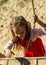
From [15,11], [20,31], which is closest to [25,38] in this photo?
[20,31]

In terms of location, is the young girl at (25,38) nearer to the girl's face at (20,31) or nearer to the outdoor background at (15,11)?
the girl's face at (20,31)

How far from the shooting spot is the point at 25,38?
13.4 feet

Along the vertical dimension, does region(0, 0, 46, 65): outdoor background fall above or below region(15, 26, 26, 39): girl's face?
below

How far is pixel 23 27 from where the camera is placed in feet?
13.1

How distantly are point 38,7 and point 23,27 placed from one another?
2245mm

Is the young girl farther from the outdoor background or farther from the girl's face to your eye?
the outdoor background

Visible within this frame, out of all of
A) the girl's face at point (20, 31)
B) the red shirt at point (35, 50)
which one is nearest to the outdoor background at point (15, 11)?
the red shirt at point (35, 50)

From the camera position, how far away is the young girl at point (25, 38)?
3977 mm

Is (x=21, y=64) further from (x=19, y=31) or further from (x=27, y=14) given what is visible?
(x=27, y=14)

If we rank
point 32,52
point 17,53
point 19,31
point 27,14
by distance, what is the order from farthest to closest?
point 27,14 → point 17,53 → point 32,52 → point 19,31

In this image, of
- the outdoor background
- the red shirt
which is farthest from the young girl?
the outdoor background

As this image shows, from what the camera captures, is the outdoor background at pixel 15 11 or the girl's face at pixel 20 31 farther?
the outdoor background at pixel 15 11

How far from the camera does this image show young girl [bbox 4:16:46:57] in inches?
157

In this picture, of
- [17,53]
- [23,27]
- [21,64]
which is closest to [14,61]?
[21,64]
